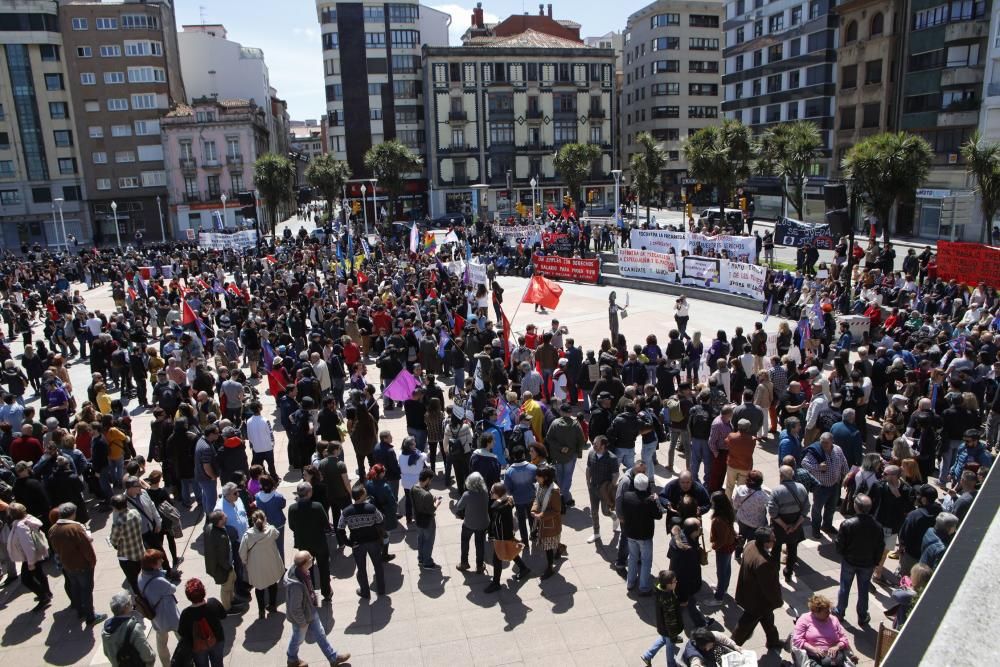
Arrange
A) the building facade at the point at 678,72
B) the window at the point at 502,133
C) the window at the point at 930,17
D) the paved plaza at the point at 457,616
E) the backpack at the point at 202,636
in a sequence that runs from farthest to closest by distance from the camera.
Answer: the building facade at the point at 678,72 < the window at the point at 502,133 < the window at the point at 930,17 < the paved plaza at the point at 457,616 < the backpack at the point at 202,636

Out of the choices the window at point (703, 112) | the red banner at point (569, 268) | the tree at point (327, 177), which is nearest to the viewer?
the red banner at point (569, 268)

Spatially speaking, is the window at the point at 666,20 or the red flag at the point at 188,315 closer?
the red flag at the point at 188,315

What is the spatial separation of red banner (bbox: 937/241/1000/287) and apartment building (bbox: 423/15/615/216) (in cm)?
4786

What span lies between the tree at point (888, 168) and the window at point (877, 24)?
19.4 m

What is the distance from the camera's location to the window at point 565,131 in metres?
71.6

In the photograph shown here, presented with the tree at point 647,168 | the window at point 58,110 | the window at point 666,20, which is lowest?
the tree at point 647,168

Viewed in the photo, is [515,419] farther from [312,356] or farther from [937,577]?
[937,577]

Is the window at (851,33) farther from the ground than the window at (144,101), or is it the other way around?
the window at (851,33)

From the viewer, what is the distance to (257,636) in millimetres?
7996

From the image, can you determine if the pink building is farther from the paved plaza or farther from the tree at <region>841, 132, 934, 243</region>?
the paved plaza

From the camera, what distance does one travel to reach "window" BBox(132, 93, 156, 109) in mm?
63875

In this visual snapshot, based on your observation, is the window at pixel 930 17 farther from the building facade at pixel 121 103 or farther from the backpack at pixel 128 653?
the building facade at pixel 121 103

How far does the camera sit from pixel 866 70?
47719 mm

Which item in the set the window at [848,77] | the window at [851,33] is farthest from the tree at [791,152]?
the window at [851,33]
